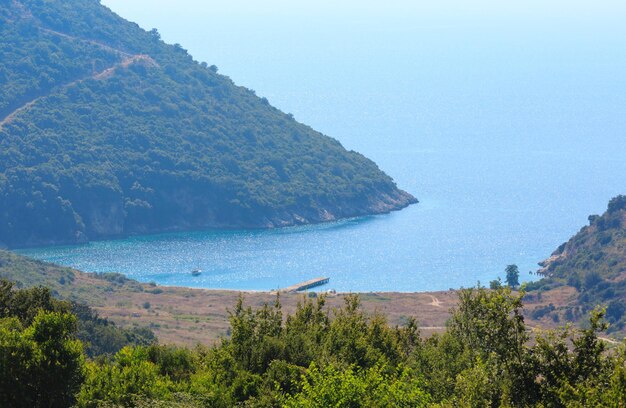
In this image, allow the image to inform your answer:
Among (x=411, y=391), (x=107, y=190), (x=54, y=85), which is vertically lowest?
(x=411, y=391)

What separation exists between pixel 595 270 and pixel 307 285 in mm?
28187

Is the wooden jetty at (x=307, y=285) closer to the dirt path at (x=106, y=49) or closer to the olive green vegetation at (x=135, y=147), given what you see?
the olive green vegetation at (x=135, y=147)

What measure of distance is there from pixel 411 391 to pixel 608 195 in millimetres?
151557

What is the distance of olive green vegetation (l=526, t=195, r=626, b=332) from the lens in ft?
298

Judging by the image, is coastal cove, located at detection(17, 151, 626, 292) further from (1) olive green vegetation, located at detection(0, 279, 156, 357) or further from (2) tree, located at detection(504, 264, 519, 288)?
(1) olive green vegetation, located at detection(0, 279, 156, 357)

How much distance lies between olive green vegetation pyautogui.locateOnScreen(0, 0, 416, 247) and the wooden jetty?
82.4 feet

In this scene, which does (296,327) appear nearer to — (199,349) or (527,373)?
(199,349)

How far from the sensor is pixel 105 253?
121500 millimetres

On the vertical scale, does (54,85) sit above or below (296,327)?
above

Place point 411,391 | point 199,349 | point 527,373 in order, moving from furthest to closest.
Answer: point 199,349 → point 411,391 → point 527,373

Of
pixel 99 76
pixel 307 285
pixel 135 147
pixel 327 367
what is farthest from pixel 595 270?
pixel 99 76

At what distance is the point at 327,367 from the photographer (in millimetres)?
27938

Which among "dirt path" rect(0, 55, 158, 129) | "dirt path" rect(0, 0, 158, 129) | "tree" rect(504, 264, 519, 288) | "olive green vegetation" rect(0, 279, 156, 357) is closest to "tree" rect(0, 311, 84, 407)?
"olive green vegetation" rect(0, 279, 156, 357)

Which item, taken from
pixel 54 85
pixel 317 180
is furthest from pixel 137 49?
pixel 317 180
